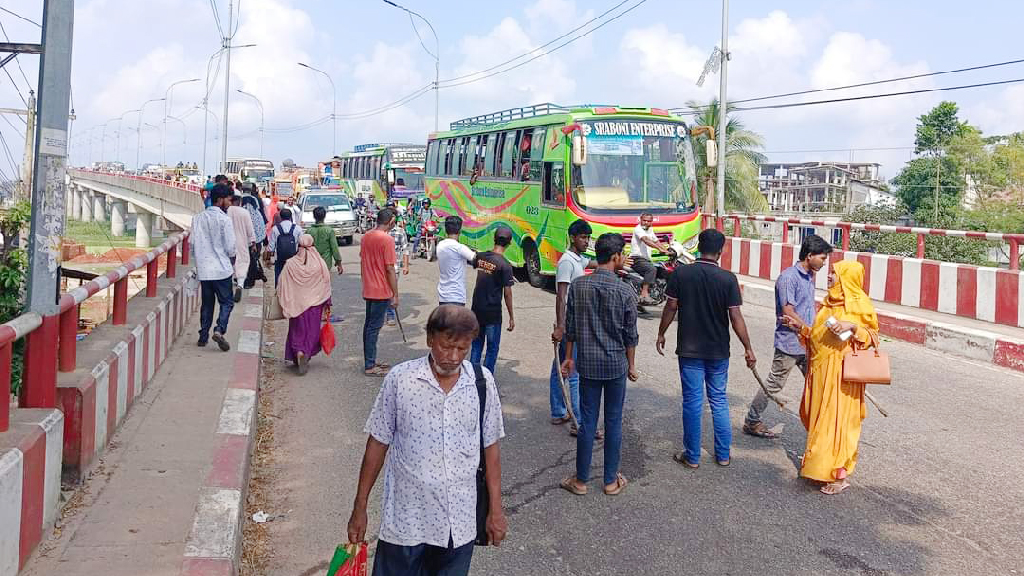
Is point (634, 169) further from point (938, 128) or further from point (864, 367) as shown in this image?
point (938, 128)

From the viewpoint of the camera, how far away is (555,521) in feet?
17.6

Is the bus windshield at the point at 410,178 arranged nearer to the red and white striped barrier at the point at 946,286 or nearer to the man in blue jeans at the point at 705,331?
the red and white striped barrier at the point at 946,286

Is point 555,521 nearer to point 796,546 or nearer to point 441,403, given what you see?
point 796,546

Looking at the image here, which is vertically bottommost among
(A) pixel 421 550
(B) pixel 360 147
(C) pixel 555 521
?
(C) pixel 555 521

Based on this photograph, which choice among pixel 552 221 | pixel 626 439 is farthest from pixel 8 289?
pixel 552 221

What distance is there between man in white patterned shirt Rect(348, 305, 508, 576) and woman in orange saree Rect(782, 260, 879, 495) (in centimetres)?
323

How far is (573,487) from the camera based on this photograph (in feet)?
19.1

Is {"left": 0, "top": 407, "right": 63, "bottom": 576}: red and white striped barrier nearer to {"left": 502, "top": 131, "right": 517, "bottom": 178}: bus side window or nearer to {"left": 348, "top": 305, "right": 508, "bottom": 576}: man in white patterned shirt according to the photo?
{"left": 348, "top": 305, "right": 508, "bottom": 576}: man in white patterned shirt

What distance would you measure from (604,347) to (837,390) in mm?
1493

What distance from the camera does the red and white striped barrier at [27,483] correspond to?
3842 mm

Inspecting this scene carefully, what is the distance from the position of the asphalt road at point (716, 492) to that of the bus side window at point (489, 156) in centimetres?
1074

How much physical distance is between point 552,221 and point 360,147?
93.7ft

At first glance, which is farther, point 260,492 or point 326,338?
point 326,338

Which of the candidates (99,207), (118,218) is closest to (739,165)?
(118,218)
